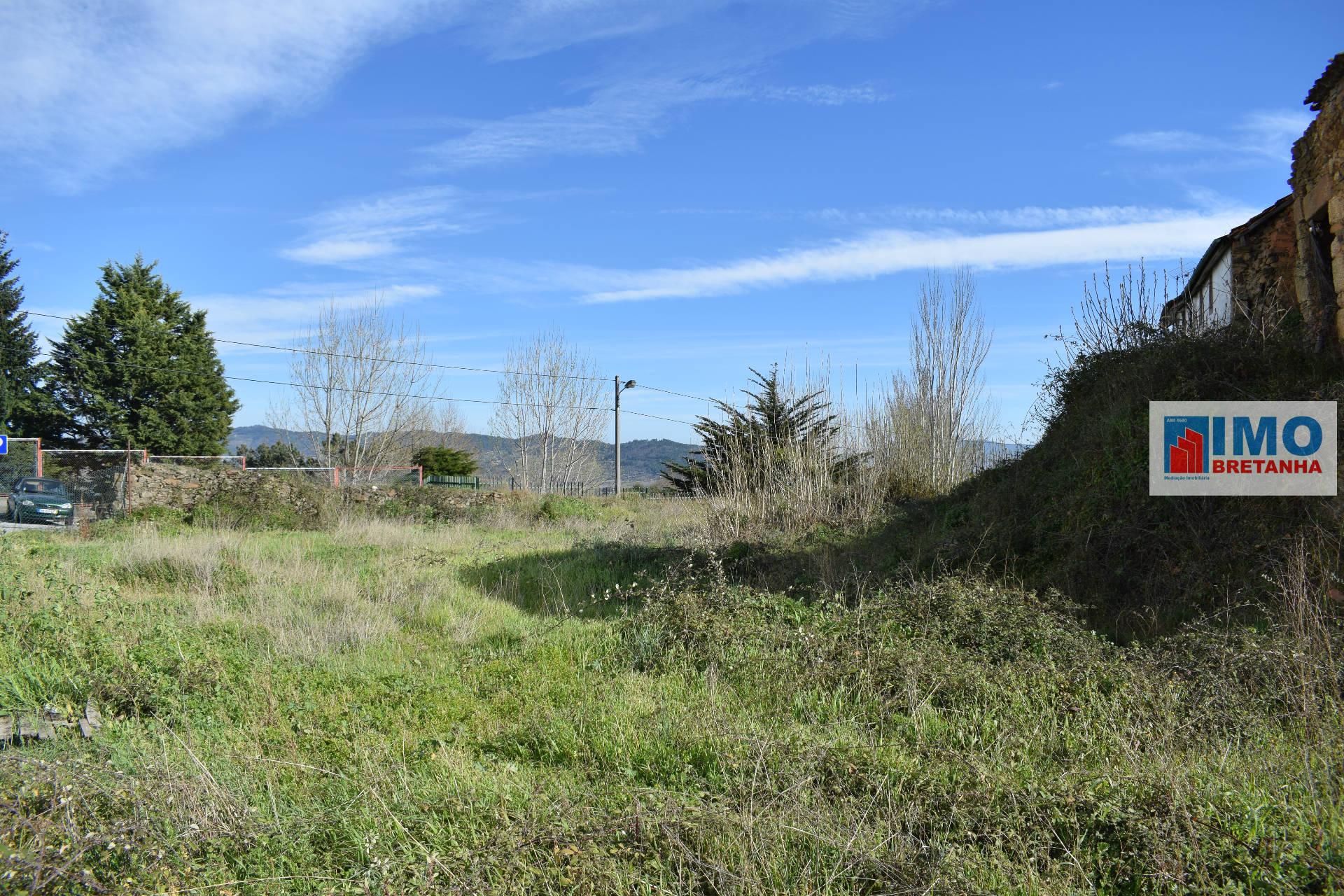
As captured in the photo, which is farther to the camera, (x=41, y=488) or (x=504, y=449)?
(x=504, y=449)

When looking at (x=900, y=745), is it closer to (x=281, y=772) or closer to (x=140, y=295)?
(x=281, y=772)

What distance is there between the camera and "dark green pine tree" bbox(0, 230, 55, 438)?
28625 millimetres

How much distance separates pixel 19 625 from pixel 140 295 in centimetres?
2942

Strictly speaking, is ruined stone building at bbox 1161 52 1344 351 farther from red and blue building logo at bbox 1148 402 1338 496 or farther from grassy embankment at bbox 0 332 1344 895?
red and blue building logo at bbox 1148 402 1338 496

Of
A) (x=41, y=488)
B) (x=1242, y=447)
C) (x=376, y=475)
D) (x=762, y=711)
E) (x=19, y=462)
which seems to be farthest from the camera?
(x=376, y=475)

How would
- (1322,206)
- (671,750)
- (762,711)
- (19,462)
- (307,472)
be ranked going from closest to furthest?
1. (671,750)
2. (762,711)
3. (1322,206)
4. (19,462)
5. (307,472)

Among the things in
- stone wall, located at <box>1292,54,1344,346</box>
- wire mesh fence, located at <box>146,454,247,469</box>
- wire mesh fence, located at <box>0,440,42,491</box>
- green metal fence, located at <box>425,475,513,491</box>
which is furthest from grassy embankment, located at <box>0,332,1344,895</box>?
green metal fence, located at <box>425,475,513,491</box>

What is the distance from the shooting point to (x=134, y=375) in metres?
29.6

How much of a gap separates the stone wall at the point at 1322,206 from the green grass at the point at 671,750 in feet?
11.7

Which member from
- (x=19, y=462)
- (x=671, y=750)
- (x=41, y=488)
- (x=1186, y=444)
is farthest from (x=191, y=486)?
(x=1186, y=444)

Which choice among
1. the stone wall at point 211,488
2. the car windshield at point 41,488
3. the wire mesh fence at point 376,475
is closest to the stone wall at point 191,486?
the stone wall at point 211,488

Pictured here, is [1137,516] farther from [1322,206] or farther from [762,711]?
[762,711]

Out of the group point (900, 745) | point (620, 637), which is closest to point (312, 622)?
point (620, 637)

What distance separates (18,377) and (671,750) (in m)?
34.4
